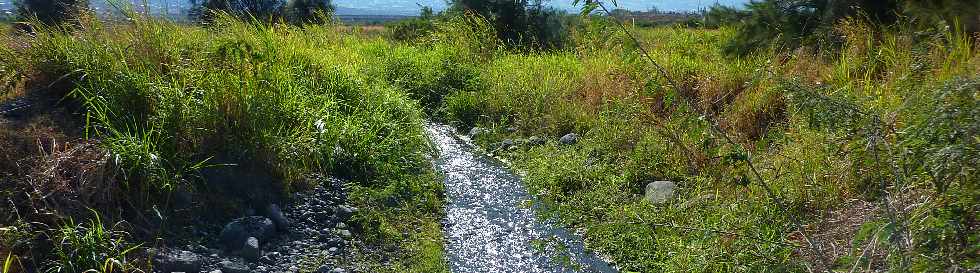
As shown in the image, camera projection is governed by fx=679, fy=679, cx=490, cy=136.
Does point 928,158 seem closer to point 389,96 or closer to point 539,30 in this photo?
point 389,96

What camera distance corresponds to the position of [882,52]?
591cm

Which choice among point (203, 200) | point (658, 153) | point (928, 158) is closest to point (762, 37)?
point (658, 153)

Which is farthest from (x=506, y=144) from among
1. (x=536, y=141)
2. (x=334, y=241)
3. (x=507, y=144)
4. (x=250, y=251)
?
(x=250, y=251)

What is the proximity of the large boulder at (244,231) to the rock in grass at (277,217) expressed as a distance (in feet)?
0.17

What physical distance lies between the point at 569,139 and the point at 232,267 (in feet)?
13.6

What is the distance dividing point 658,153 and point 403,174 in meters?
2.30

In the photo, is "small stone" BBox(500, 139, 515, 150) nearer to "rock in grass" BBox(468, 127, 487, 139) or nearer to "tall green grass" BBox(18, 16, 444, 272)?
"rock in grass" BBox(468, 127, 487, 139)

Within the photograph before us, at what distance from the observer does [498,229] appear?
536 centimetres

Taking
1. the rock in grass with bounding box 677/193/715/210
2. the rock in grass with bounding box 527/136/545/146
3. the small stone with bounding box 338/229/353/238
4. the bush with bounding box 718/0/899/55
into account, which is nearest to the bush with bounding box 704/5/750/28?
the bush with bounding box 718/0/899/55

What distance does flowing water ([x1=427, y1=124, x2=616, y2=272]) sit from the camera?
185 inches

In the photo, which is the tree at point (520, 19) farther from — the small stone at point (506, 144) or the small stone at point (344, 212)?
the small stone at point (344, 212)

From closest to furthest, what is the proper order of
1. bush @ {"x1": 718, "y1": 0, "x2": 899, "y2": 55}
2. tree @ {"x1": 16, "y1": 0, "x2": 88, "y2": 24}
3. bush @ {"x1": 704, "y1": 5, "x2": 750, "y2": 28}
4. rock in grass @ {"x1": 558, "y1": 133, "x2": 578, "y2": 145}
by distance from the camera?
tree @ {"x1": 16, "y1": 0, "x2": 88, "y2": 24}, bush @ {"x1": 718, "y1": 0, "x2": 899, "y2": 55}, rock in grass @ {"x1": 558, "y1": 133, "x2": 578, "y2": 145}, bush @ {"x1": 704, "y1": 5, "x2": 750, "y2": 28}

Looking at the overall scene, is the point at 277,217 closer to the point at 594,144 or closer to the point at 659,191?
the point at 659,191

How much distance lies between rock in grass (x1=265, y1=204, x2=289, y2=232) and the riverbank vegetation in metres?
0.17
